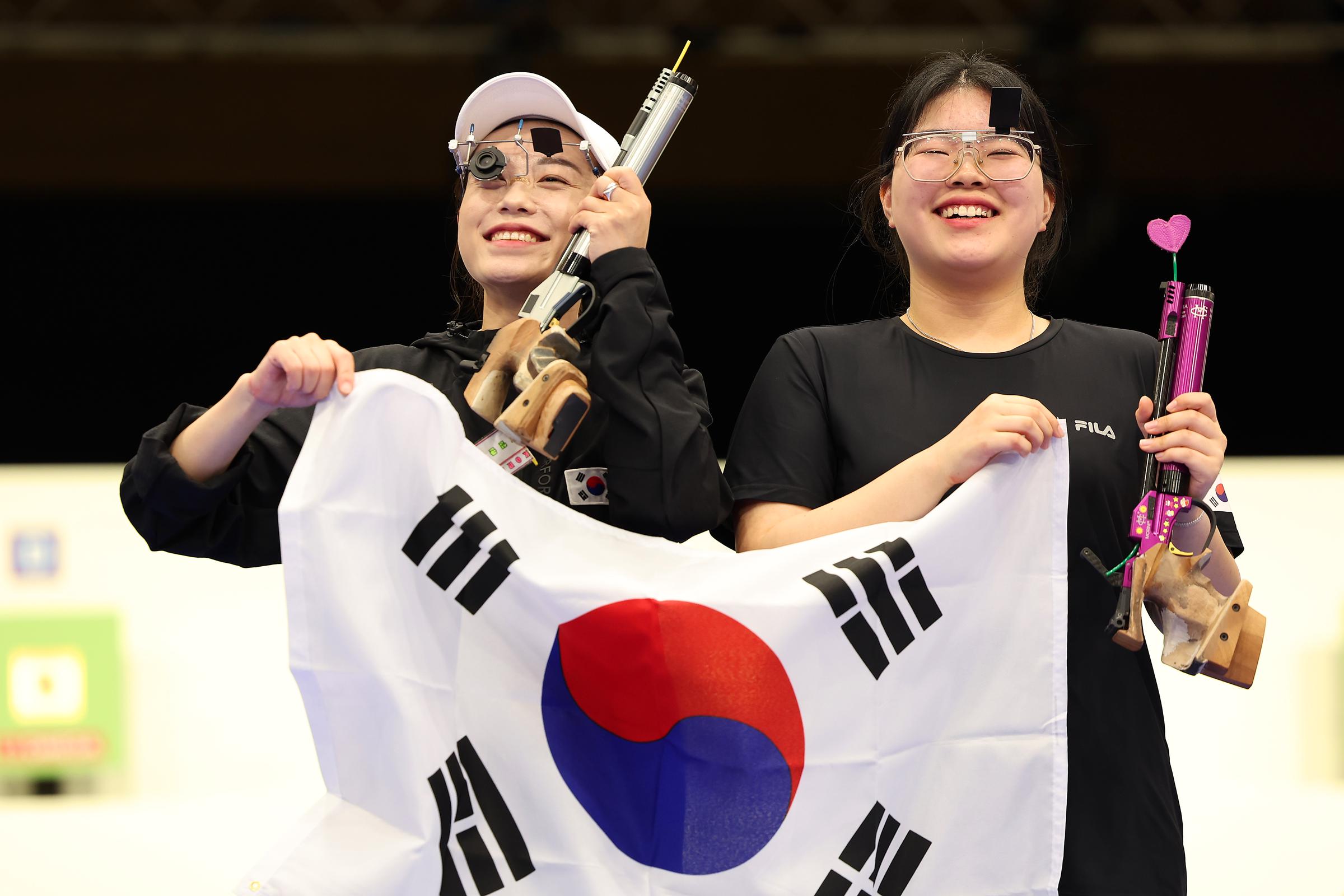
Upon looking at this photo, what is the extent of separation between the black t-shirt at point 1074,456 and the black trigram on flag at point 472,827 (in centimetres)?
42

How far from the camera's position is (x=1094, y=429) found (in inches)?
60.9

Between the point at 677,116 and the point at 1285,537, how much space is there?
259 centimetres

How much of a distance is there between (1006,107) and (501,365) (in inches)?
25.2

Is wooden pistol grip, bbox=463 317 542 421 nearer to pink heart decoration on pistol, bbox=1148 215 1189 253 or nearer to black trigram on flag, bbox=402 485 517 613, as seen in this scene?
black trigram on flag, bbox=402 485 517 613

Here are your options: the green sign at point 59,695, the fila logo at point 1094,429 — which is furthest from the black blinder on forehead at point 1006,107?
the green sign at point 59,695

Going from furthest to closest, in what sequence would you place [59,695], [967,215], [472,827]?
1. [59,695]
2. [967,215]
3. [472,827]

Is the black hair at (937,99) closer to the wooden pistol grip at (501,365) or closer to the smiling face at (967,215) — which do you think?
the smiling face at (967,215)

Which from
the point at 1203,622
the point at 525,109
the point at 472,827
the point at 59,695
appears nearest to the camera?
the point at 472,827

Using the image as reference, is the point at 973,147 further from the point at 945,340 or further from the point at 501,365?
the point at 501,365

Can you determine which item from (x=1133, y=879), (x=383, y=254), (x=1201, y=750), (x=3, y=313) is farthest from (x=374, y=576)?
(x=3, y=313)

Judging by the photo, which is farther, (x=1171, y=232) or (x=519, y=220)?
(x=519, y=220)

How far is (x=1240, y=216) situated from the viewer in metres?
4.98

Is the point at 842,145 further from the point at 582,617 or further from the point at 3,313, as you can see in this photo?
the point at 582,617

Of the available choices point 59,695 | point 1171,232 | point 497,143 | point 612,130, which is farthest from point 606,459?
point 612,130
